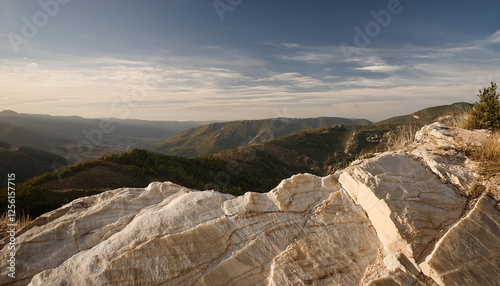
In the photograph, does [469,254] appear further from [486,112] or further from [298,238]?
[486,112]

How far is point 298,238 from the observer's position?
5.90 m

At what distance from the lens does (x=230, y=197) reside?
25.1ft

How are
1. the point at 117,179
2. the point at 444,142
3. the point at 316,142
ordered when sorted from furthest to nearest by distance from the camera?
the point at 316,142 < the point at 117,179 < the point at 444,142

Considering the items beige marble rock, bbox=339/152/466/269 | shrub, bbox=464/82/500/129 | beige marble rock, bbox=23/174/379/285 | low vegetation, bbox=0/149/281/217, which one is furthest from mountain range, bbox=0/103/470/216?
beige marble rock, bbox=23/174/379/285

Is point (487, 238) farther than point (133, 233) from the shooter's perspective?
No

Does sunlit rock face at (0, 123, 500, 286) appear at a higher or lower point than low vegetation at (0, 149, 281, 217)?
higher

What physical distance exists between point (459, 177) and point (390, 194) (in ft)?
6.80

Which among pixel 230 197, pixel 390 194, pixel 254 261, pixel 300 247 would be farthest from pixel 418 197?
pixel 230 197

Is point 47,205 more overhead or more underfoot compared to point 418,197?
more underfoot

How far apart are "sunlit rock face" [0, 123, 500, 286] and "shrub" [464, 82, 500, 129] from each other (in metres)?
6.88

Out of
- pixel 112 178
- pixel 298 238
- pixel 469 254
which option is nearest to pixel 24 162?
pixel 112 178

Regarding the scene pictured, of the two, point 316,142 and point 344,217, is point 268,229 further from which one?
point 316,142

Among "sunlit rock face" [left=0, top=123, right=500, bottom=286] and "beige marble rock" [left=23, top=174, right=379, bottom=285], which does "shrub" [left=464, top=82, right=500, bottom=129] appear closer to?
"sunlit rock face" [left=0, top=123, right=500, bottom=286]

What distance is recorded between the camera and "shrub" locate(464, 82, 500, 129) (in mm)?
11135
